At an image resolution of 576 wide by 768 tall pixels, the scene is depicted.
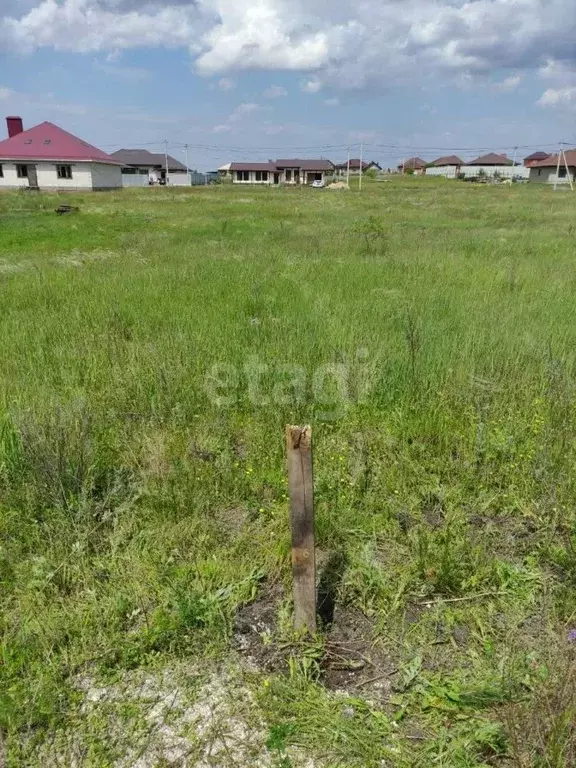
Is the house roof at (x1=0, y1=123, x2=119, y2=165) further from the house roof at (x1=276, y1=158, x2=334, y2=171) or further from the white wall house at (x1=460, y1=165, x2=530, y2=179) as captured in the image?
the white wall house at (x1=460, y1=165, x2=530, y2=179)

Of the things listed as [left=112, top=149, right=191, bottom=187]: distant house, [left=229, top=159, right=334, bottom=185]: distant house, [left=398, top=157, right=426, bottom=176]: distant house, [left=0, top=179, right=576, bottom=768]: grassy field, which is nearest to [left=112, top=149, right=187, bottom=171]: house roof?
[left=112, top=149, right=191, bottom=187]: distant house

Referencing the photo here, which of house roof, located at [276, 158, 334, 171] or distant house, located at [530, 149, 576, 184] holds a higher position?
house roof, located at [276, 158, 334, 171]

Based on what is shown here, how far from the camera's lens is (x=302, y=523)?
208 centimetres

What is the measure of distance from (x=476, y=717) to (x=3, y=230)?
17.0 metres

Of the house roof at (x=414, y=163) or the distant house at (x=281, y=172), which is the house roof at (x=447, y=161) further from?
the distant house at (x=281, y=172)

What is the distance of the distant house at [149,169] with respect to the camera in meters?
52.9

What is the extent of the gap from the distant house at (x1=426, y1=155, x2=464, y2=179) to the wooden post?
3556 inches

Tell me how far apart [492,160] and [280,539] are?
98.1 meters

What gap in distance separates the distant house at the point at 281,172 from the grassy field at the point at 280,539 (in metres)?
70.1

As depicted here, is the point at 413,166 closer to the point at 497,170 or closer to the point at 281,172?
the point at 497,170

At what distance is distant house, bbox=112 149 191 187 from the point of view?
5288 cm

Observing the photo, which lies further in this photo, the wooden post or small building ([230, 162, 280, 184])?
small building ([230, 162, 280, 184])

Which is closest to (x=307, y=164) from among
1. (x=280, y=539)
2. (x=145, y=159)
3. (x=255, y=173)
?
(x=255, y=173)

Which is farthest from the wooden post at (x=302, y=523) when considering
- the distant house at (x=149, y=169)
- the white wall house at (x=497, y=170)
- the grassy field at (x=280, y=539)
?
the white wall house at (x=497, y=170)
